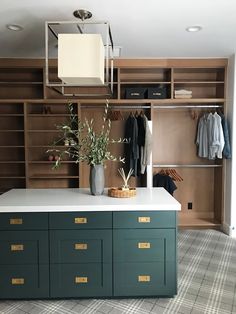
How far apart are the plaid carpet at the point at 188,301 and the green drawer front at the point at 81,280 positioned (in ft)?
0.35

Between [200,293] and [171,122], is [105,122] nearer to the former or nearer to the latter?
[171,122]

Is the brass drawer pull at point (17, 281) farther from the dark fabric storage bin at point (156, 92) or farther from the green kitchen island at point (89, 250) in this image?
the dark fabric storage bin at point (156, 92)

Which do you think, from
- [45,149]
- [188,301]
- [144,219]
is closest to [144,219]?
[144,219]

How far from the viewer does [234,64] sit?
4074 millimetres

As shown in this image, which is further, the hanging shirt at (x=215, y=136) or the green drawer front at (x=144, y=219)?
the hanging shirt at (x=215, y=136)

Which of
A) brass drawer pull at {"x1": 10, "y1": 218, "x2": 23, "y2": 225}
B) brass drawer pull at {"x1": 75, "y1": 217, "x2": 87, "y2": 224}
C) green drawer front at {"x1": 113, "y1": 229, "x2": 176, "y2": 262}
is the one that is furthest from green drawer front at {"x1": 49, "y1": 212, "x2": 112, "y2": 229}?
brass drawer pull at {"x1": 10, "y1": 218, "x2": 23, "y2": 225}

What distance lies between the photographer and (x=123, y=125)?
4.66m

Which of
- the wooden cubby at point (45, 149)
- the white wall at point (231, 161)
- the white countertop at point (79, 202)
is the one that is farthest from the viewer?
the wooden cubby at point (45, 149)

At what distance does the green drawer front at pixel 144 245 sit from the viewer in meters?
2.41

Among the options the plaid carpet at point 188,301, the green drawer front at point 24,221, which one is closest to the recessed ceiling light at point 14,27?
the green drawer front at point 24,221

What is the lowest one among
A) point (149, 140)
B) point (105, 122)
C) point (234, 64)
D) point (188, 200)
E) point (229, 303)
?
point (229, 303)

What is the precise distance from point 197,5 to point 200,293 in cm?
264

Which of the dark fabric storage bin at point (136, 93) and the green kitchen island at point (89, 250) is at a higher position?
the dark fabric storage bin at point (136, 93)

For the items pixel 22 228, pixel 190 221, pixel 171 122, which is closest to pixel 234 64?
pixel 171 122
